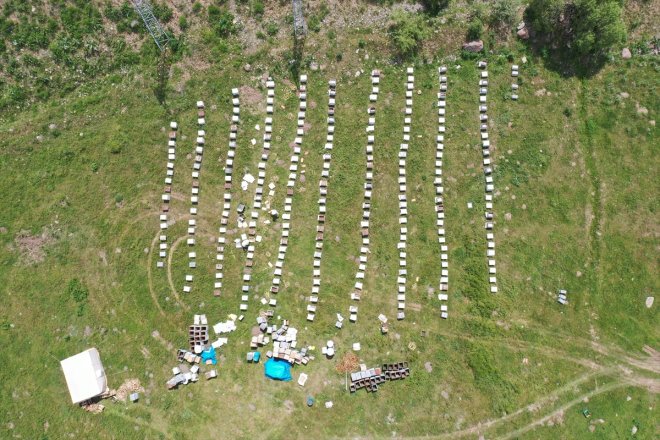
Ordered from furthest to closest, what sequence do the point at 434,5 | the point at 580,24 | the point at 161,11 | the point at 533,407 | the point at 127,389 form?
the point at 434,5, the point at 161,11, the point at 580,24, the point at 533,407, the point at 127,389

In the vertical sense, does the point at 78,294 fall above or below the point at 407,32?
below

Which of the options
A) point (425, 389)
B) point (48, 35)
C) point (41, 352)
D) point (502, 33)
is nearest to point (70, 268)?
point (41, 352)

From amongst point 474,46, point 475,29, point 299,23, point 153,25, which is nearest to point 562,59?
point 474,46

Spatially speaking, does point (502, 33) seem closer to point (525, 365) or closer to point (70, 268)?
point (525, 365)

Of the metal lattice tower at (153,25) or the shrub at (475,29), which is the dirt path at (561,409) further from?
the metal lattice tower at (153,25)

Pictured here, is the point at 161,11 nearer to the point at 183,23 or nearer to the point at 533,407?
the point at 183,23

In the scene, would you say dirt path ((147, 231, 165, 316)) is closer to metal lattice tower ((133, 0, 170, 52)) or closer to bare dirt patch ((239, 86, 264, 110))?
bare dirt patch ((239, 86, 264, 110))

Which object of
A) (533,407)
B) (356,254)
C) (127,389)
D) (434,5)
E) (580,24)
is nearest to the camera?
(127,389)

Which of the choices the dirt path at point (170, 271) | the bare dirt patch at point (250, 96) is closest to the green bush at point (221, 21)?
the bare dirt patch at point (250, 96)
